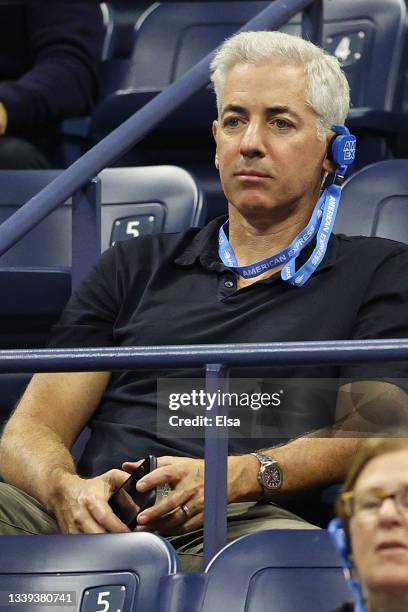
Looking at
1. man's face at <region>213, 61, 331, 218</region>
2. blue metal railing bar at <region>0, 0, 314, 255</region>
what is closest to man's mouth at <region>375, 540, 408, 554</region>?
man's face at <region>213, 61, 331, 218</region>

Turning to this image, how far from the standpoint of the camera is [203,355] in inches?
68.5

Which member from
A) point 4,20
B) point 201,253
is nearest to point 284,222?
point 201,253

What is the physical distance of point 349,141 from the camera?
2.25 metres

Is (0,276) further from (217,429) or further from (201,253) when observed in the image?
(217,429)

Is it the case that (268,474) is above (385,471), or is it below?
below

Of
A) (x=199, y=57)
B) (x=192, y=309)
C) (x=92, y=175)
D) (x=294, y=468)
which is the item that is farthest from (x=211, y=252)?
(x=199, y=57)

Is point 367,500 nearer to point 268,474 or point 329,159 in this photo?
point 268,474

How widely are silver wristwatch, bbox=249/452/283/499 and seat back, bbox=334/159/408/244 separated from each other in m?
0.73

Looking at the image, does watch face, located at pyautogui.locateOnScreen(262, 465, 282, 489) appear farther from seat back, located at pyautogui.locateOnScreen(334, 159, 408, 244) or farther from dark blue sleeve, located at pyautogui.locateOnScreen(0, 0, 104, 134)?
dark blue sleeve, located at pyautogui.locateOnScreen(0, 0, 104, 134)

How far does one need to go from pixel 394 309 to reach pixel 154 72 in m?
1.85

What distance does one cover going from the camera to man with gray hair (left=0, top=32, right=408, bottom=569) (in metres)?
1.89

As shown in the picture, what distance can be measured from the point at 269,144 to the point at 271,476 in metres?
0.57

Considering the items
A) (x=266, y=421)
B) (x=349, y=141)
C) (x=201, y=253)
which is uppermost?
(x=349, y=141)

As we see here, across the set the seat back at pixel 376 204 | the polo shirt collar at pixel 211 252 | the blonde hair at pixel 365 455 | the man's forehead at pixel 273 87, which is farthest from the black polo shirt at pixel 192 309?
the blonde hair at pixel 365 455
